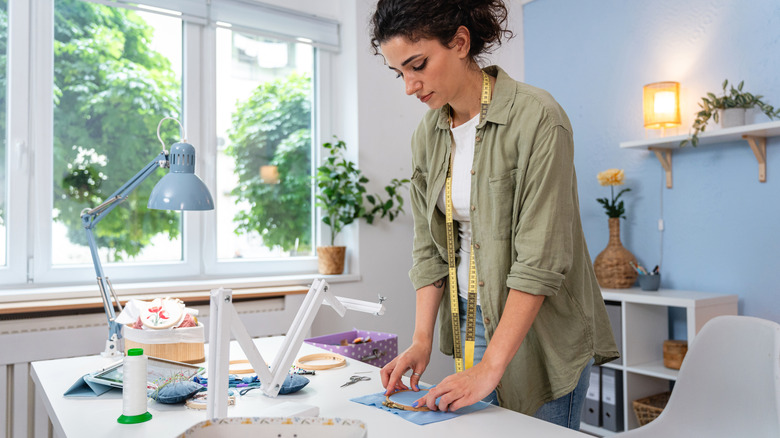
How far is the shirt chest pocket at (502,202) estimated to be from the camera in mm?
1288

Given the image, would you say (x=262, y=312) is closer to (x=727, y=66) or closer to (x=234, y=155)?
(x=234, y=155)

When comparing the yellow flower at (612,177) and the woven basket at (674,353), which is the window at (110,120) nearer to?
Answer: the yellow flower at (612,177)

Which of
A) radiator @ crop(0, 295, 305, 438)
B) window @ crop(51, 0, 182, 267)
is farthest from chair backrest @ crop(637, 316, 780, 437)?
window @ crop(51, 0, 182, 267)

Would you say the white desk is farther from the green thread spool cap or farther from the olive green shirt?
the olive green shirt

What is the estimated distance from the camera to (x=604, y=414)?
3033mm

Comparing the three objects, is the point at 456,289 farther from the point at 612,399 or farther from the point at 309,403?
the point at 612,399

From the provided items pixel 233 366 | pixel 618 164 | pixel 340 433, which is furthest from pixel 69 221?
pixel 618 164

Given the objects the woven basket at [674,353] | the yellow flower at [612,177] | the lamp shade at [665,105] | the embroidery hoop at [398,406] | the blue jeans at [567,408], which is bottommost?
the woven basket at [674,353]

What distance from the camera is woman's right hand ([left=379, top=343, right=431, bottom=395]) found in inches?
52.0

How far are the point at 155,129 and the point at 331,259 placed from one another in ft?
3.69

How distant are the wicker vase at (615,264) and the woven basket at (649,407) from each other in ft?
1.82

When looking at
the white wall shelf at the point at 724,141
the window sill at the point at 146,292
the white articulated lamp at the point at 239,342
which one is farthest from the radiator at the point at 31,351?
the white wall shelf at the point at 724,141

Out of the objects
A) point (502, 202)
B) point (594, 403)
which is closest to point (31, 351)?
point (502, 202)

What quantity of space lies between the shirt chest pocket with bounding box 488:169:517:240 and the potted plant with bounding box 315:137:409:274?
1.98 metres
